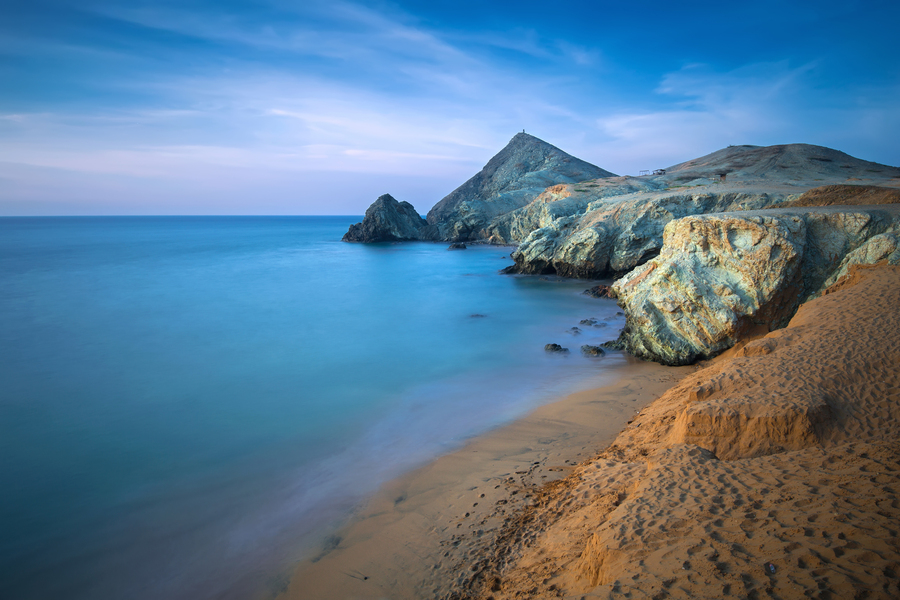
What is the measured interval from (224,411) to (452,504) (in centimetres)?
664

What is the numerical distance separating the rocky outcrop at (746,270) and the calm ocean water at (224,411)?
2405 millimetres

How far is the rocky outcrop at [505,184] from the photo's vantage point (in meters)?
56.3

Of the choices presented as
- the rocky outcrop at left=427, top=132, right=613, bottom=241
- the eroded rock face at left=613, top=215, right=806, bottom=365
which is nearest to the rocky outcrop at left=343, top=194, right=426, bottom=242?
the rocky outcrop at left=427, top=132, right=613, bottom=241

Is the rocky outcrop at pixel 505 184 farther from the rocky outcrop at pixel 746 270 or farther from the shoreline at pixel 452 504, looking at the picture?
the shoreline at pixel 452 504

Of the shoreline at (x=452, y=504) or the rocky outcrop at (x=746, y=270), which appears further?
the rocky outcrop at (x=746, y=270)

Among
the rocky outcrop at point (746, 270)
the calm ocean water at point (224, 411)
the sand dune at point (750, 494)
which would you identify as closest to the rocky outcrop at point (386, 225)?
the calm ocean water at point (224, 411)

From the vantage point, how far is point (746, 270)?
1050 centimetres

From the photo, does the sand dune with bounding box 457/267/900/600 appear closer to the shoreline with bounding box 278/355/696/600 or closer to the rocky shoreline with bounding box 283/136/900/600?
the rocky shoreline with bounding box 283/136/900/600

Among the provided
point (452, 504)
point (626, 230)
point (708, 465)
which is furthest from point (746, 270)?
point (626, 230)

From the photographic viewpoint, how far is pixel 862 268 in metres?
9.34

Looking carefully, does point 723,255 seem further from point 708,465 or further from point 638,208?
point 638,208

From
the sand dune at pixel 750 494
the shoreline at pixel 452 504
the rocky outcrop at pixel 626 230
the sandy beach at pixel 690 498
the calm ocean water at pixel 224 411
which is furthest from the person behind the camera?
the rocky outcrop at pixel 626 230

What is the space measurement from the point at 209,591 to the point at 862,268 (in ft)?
43.8

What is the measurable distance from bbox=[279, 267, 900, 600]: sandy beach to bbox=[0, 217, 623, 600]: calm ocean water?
127 cm
